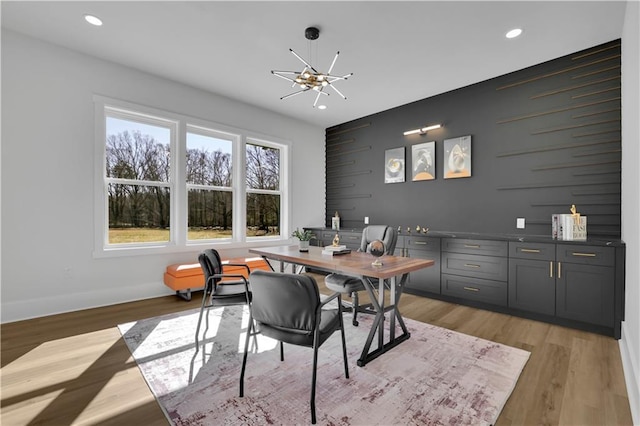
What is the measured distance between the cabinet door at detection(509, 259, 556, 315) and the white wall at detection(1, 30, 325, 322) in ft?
15.0

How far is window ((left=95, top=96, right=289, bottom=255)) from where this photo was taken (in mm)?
3945

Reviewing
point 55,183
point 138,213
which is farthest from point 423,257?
point 55,183

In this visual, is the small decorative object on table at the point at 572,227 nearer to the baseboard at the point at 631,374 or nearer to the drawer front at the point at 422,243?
the baseboard at the point at 631,374

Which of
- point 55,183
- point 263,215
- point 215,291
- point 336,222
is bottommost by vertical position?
point 215,291

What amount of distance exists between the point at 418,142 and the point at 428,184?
29.1 inches

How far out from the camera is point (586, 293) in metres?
3.00

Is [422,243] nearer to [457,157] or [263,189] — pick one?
[457,157]

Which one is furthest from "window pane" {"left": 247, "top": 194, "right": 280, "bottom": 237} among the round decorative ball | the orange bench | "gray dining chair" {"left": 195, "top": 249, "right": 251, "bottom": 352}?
the round decorative ball

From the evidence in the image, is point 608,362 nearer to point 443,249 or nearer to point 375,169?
point 443,249

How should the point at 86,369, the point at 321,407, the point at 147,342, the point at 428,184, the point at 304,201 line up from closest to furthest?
the point at 321,407, the point at 86,369, the point at 147,342, the point at 428,184, the point at 304,201

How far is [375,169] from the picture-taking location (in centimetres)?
568

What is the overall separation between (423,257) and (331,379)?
2.69 meters

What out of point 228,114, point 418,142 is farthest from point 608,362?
point 228,114

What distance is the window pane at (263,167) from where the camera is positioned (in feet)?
17.9
